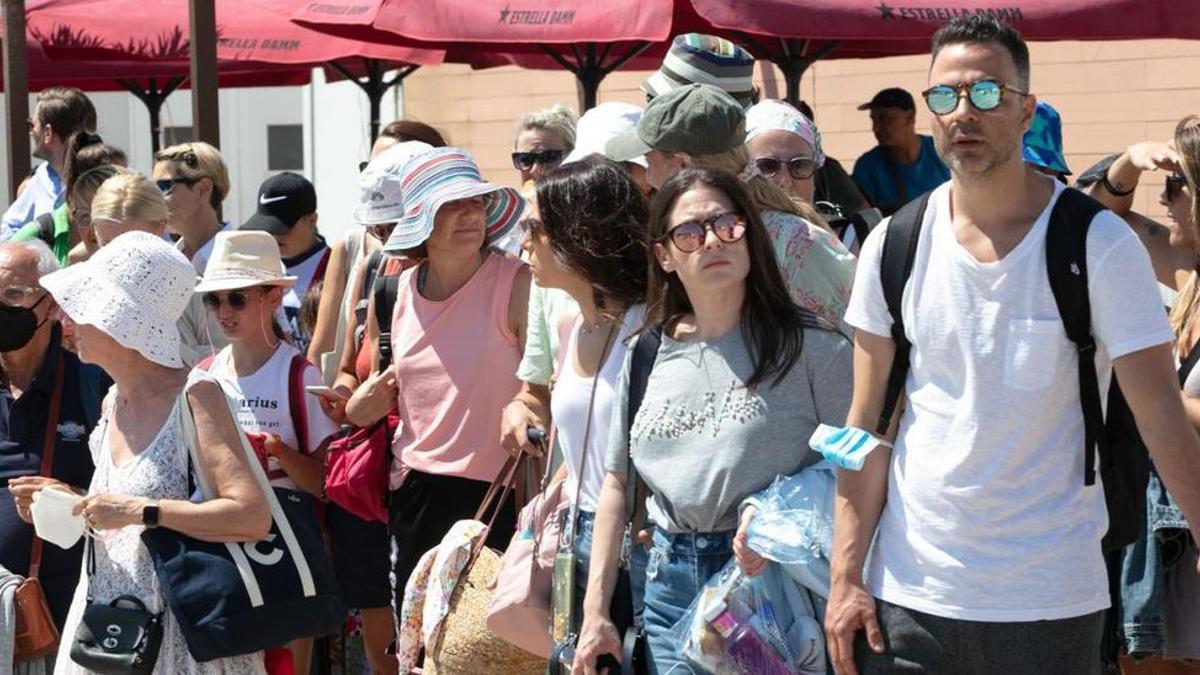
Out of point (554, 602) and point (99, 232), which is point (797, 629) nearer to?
point (554, 602)

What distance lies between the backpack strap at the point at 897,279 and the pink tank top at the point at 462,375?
2.29 m

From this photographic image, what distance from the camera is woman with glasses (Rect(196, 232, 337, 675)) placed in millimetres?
5711

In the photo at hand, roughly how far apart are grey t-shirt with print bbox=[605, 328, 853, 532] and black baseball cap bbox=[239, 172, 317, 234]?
4111mm

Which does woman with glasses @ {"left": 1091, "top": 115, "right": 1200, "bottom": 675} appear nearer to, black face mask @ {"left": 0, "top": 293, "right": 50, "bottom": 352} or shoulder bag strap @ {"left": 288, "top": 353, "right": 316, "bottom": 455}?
shoulder bag strap @ {"left": 288, "top": 353, "right": 316, "bottom": 455}

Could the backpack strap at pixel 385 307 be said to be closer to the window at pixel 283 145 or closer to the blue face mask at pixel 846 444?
the blue face mask at pixel 846 444

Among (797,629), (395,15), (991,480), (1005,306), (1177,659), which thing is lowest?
(1177,659)

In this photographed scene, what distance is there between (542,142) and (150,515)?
2587 millimetres

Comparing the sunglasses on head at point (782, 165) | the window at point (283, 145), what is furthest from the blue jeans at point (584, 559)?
the window at point (283, 145)

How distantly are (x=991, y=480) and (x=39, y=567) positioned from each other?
3.20m

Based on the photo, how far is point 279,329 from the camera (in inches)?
234

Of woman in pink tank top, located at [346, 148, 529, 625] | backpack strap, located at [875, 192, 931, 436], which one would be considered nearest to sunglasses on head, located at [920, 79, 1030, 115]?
backpack strap, located at [875, 192, 931, 436]

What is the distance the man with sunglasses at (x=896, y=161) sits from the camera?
9.62 m

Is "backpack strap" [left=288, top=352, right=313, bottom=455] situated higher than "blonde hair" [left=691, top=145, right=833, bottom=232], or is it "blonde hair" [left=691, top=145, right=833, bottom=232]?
"blonde hair" [left=691, top=145, right=833, bottom=232]

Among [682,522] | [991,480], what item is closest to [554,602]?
[682,522]
